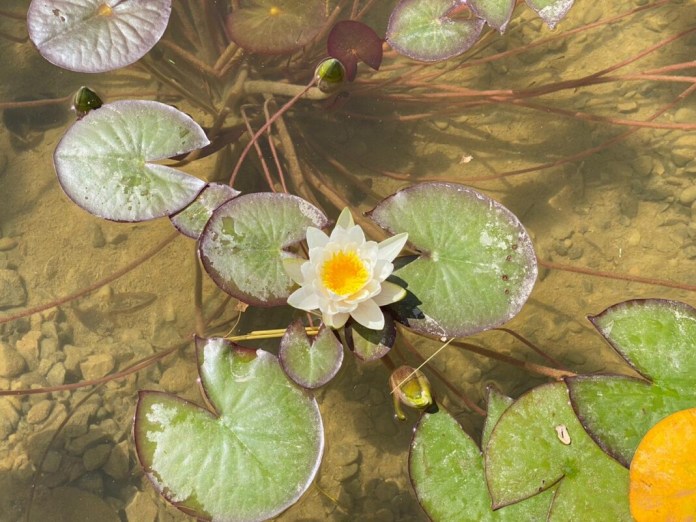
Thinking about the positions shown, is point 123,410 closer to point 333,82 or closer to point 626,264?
point 333,82

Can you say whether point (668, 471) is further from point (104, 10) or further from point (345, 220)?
point (104, 10)

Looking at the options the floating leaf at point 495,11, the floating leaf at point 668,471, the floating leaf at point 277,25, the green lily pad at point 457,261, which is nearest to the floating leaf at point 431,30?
the floating leaf at point 495,11

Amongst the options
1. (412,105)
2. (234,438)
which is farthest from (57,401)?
(412,105)

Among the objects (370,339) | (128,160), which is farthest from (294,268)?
(128,160)

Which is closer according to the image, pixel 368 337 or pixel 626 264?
pixel 368 337

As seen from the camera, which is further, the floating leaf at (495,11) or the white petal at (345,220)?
the floating leaf at (495,11)

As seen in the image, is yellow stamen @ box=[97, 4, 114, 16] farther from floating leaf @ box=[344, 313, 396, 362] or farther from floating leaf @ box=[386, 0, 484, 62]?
floating leaf @ box=[344, 313, 396, 362]

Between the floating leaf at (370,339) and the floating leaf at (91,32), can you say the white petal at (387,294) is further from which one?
the floating leaf at (91,32)
